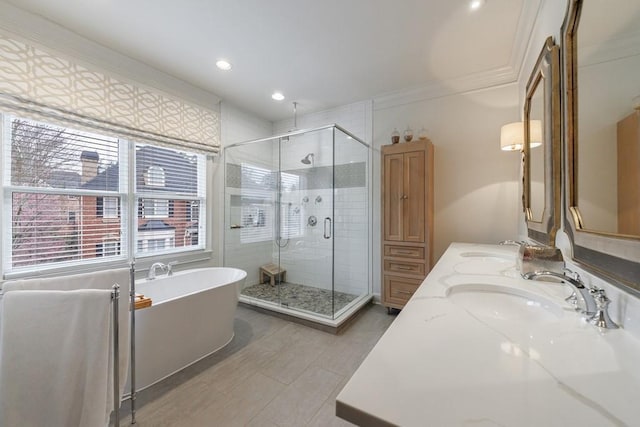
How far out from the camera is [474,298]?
1156 millimetres

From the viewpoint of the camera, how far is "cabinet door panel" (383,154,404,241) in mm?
3033

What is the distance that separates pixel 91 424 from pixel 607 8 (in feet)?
8.87

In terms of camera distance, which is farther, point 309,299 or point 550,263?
point 309,299

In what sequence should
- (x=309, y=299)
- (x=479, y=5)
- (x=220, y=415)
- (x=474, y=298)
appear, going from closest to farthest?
1. (x=474, y=298)
2. (x=220, y=415)
3. (x=479, y=5)
4. (x=309, y=299)

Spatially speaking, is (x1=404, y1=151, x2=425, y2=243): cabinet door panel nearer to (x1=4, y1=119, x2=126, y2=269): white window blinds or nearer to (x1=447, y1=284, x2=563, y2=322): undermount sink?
(x1=447, y1=284, x2=563, y2=322): undermount sink

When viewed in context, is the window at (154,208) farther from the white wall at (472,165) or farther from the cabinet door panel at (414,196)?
the white wall at (472,165)

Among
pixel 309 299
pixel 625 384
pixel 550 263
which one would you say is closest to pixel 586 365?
pixel 625 384

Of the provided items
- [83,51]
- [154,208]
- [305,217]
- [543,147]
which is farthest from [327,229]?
[83,51]

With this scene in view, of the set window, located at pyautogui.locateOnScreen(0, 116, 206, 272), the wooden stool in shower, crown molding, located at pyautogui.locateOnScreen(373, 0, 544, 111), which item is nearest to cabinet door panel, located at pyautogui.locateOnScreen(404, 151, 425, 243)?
crown molding, located at pyautogui.locateOnScreen(373, 0, 544, 111)

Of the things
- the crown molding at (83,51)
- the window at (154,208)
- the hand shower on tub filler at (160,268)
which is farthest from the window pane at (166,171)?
the hand shower on tub filler at (160,268)

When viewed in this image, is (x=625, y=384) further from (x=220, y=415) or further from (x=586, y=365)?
(x=220, y=415)

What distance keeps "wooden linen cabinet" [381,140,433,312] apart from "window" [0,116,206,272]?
2505 millimetres

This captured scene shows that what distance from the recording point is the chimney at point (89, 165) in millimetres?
2301

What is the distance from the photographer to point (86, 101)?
2242 mm
